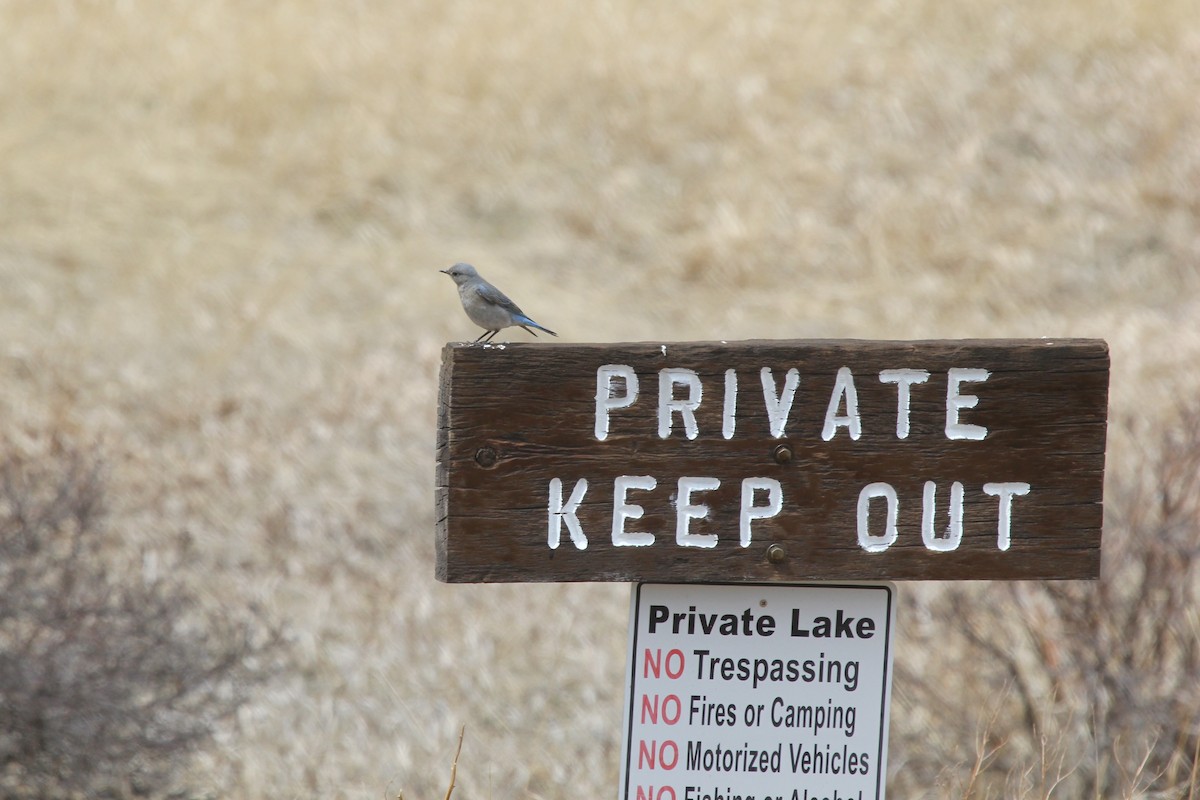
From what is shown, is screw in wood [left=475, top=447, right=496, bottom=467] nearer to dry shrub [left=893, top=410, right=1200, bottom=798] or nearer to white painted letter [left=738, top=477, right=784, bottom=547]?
white painted letter [left=738, top=477, right=784, bottom=547]

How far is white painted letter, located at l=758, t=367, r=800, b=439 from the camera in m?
2.51

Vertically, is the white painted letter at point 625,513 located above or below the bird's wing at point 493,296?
below

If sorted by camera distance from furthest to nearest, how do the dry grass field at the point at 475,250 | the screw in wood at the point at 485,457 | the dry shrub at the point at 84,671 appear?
the dry grass field at the point at 475,250
the dry shrub at the point at 84,671
the screw in wood at the point at 485,457

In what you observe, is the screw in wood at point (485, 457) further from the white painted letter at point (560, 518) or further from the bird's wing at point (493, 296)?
the bird's wing at point (493, 296)

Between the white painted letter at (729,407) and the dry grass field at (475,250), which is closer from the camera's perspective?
the white painted letter at (729,407)

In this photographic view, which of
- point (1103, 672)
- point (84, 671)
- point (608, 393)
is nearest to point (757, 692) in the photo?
point (608, 393)

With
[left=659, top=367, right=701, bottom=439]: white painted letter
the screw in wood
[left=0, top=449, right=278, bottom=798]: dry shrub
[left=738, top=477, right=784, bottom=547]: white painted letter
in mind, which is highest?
[left=659, top=367, right=701, bottom=439]: white painted letter

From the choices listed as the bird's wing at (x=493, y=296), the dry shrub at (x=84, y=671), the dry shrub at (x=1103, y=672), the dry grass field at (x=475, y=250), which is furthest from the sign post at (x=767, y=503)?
the dry shrub at (x=84, y=671)

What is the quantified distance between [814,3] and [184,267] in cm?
747

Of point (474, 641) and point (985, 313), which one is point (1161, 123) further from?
point (474, 641)

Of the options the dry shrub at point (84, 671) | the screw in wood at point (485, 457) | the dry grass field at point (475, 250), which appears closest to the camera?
the screw in wood at point (485, 457)

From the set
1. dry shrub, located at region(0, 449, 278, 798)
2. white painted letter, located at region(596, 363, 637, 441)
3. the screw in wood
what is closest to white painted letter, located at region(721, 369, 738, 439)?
white painted letter, located at region(596, 363, 637, 441)

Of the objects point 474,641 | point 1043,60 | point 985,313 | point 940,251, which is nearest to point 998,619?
point 474,641

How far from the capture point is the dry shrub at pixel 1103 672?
4.75 metres
